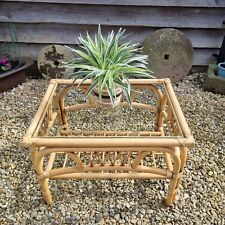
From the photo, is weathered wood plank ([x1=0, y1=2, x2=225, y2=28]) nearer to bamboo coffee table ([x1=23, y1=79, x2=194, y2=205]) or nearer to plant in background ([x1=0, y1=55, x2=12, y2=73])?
plant in background ([x1=0, y1=55, x2=12, y2=73])

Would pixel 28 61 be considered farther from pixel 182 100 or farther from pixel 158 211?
pixel 158 211

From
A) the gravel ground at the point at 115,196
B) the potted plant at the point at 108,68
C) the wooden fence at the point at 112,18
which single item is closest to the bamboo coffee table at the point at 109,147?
the gravel ground at the point at 115,196

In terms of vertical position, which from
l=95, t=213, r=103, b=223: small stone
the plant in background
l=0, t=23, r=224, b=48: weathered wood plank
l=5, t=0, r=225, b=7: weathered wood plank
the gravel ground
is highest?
l=5, t=0, r=225, b=7: weathered wood plank

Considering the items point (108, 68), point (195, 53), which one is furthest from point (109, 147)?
point (195, 53)

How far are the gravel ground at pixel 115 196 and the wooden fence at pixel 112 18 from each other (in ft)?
3.15

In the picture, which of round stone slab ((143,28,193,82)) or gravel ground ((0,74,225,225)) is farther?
round stone slab ((143,28,193,82))

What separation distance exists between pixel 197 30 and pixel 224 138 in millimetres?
1001

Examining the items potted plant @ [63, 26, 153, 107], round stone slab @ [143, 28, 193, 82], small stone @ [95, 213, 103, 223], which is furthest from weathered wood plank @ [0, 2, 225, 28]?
small stone @ [95, 213, 103, 223]

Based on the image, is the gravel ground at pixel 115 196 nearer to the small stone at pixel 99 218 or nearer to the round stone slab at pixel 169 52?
the small stone at pixel 99 218

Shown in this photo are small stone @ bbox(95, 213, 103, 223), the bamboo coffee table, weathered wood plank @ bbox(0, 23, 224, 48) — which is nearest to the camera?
the bamboo coffee table

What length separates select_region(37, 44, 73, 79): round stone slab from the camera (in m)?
2.36

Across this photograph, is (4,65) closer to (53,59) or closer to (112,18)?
(53,59)

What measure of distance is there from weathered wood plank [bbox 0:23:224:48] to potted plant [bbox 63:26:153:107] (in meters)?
1.16

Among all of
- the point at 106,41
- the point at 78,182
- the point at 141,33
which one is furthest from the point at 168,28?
the point at 78,182
